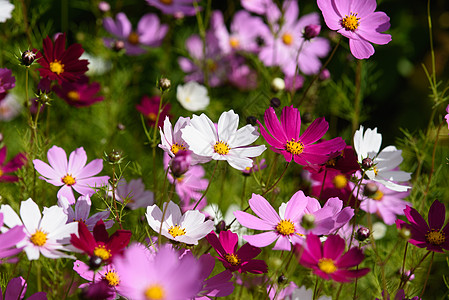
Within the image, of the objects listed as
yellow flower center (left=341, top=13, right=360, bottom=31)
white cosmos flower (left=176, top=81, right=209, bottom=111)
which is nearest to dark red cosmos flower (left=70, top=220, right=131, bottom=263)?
yellow flower center (left=341, top=13, right=360, bottom=31)

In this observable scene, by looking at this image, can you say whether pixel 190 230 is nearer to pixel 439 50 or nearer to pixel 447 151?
pixel 447 151

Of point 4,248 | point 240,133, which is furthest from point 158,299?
point 240,133

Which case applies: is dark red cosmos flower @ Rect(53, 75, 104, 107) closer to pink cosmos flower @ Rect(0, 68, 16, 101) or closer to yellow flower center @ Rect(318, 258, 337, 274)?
pink cosmos flower @ Rect(0, 68, 16, 101)

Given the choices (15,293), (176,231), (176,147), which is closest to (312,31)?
(176,147)

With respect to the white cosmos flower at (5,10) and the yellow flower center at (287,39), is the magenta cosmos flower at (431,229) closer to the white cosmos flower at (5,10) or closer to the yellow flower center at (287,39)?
the white cosmos flower at (5,10)

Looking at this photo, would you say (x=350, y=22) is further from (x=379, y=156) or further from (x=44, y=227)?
(x=44, y=227)
